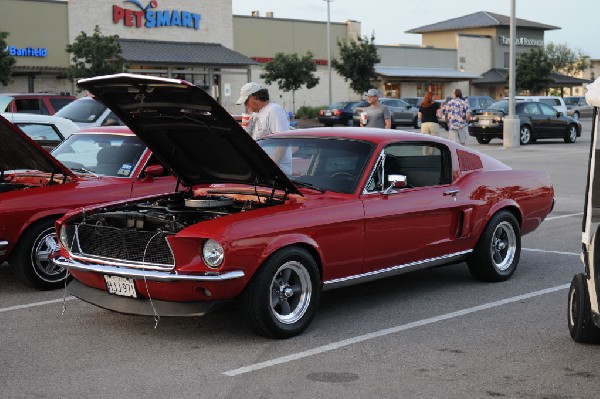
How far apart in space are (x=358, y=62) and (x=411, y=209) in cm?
5180

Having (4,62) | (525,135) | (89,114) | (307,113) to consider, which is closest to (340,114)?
(307,113)

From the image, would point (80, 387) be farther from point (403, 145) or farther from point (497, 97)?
point (497, 97)

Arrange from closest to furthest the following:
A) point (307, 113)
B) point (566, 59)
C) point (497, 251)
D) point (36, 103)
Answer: point (497, 251) → point (36, 103) → point (307, 113) → point (566, 59)

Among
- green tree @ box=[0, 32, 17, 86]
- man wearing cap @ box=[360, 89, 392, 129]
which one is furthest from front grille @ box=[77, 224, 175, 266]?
green tree @ box=[0, 32, 17, 86]

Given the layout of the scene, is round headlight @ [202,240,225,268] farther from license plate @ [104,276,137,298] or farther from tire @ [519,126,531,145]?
tire @ [519,126,531,145]

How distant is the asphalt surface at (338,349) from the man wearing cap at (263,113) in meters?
2.53

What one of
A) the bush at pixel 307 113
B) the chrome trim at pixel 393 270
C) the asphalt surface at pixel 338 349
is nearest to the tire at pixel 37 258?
the asphalt surface at pixel 338 349

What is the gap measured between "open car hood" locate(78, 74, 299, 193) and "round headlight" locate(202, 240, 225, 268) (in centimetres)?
88

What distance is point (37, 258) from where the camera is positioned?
27.3 ft

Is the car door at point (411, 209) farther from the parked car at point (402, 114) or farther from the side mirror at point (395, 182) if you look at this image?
the parked car at point (402, 114)

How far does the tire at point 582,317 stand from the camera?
616cm

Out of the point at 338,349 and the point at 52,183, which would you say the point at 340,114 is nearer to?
the point at 52,183

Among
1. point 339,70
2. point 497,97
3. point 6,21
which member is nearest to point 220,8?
point 339,70

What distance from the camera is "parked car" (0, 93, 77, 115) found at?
824 inches
